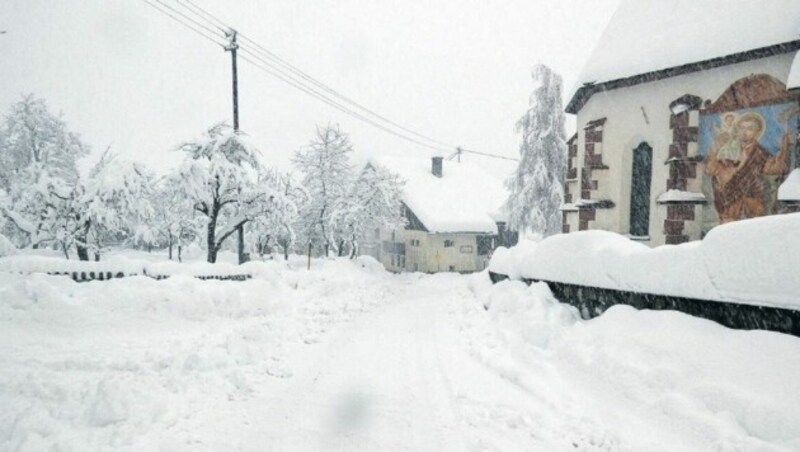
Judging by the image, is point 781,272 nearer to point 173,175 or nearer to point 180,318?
point 180,318

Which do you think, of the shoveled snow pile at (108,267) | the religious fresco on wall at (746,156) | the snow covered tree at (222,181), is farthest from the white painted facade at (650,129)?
the shoveled snow pile at (108,267)

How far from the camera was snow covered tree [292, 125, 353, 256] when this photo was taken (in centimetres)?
2792

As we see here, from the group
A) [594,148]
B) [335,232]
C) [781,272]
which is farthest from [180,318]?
[335,232]

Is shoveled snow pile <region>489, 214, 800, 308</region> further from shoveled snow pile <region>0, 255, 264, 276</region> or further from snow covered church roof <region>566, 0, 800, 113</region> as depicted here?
shoveled snow pile <region>0, 255, 264, 276</region>

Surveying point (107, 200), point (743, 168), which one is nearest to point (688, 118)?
point (743, 168)

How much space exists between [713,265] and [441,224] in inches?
949

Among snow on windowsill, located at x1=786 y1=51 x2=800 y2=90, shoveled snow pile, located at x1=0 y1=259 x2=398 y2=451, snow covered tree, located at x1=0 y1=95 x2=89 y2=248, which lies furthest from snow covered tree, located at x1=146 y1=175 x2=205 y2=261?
snow on windowsill, located at x1=786 y1=51 x2=800 y2=90

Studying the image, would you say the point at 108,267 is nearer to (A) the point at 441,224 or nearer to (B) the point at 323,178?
(B) the point at 323,178

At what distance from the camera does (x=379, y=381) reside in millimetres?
5426

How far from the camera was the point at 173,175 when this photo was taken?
14.9 metres

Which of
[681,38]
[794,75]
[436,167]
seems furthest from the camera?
[436,167]

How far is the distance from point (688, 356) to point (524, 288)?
5167 mm

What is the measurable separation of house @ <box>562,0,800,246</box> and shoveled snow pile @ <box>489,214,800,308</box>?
5.42 metres

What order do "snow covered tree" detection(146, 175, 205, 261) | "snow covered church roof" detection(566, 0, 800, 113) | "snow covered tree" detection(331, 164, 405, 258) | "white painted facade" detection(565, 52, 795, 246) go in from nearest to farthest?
"snow covered church roof" detection(566, 0, 800, 113) → "white painted facade" detection(565, 52, 795, 246) → "snow covered tree" detection(331, 164, 405, 258) → "snow covered tree" detection(146, 175, 205, 261)
